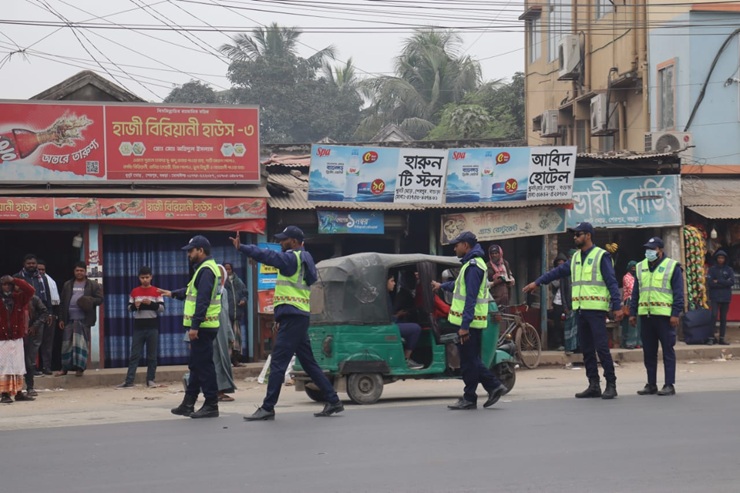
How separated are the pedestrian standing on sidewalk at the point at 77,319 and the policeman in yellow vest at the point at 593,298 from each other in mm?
7576

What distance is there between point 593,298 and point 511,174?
749cm

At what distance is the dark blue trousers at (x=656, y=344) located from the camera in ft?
40.7

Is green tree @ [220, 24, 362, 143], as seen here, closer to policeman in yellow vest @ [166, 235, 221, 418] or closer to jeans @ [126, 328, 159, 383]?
jeans @ [126, 328, 159, 383]

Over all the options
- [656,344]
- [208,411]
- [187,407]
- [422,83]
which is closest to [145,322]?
[187,407]

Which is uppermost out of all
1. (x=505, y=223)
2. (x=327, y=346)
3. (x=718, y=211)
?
(x=718, y=211)

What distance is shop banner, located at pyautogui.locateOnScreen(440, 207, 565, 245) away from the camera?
63.3ft

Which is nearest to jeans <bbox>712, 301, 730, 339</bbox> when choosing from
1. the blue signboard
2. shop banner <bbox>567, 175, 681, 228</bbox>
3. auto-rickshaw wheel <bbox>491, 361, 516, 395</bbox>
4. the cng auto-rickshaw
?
shop banner <bbox>567, 175, 681, 228</bbox>

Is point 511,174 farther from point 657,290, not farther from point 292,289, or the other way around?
point 292,289

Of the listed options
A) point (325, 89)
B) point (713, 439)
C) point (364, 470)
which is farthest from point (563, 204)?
point (325, 89)

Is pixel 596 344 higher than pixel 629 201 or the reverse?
the reverse

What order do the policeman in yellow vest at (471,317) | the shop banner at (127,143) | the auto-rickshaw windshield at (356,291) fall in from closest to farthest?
the policeman in yellow vest at (471,317)
the auto-rickshaw windshield at (356,291)
the shop banner at (127,143)

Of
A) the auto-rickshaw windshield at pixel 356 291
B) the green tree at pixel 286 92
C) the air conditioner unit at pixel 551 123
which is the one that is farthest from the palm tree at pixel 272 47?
the auto-rickshaw windshield at pixel 356 291

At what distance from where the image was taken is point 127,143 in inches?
699

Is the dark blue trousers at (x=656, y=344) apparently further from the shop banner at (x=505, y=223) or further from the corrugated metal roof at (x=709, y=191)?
the corrugated metal roof at (x=709, y=191)
